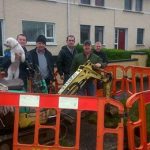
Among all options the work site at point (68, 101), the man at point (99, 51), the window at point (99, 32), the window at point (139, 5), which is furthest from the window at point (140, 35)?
the man at point (99, 51)

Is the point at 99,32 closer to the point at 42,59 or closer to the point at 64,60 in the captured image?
the point at 64,60

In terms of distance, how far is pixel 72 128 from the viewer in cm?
631

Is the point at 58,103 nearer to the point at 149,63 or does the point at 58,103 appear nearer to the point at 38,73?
the point at 38,73

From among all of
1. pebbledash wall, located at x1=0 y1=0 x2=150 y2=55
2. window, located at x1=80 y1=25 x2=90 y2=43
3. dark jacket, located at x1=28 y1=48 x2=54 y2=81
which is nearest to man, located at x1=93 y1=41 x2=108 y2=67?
dark jacket, located at x1=28 y1=48 x2=54 y2=81

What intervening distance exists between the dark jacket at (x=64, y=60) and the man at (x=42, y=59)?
1.70 ft

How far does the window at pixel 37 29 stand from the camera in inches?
650

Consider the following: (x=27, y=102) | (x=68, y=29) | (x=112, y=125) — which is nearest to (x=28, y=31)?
(x=68, y=29)

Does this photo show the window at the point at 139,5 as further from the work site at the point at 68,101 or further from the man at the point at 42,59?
the man at the point at 42,59

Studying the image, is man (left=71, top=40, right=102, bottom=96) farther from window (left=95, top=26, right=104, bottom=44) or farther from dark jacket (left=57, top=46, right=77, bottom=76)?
window (left=95, top=26, right=104, bottom=44)

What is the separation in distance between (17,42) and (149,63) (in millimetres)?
11173

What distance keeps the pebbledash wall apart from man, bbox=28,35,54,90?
9.16 m

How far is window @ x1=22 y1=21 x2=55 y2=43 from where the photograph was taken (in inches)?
650

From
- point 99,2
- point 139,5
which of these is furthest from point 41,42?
point 139,5

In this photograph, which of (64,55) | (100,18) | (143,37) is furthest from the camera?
(143,37)
